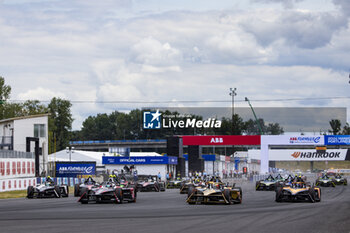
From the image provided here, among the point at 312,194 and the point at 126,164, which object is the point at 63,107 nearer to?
the point at 126,164

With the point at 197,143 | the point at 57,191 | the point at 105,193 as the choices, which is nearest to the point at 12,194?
the point at 57,191

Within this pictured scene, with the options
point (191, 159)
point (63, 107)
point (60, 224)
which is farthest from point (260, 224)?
point (63, 107)

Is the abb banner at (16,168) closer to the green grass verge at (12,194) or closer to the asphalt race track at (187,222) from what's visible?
the green grass verge at (12,194)

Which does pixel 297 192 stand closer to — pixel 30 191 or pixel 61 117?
pixel 30 191

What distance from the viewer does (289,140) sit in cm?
7331

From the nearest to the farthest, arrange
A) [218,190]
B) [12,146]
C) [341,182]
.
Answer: [218,190] < [341,182] < [12,146]

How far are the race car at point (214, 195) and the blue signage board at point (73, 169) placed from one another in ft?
122

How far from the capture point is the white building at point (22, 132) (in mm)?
65500

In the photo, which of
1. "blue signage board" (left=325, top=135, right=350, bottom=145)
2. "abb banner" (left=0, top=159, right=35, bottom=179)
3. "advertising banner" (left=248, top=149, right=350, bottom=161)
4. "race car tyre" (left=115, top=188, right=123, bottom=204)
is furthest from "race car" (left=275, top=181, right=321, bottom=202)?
"advertising banner" (left=248, top=149, right=350, bottom=161)


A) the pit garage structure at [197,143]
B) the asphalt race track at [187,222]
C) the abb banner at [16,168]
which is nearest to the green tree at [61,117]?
the pit garage structure at [197,143]

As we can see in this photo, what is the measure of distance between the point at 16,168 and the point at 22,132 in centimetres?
1543

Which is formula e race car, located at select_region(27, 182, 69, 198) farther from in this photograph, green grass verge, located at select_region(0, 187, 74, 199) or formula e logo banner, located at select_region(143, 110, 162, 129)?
formula e logo banner, located at select_region(143, 110, 162, 129)

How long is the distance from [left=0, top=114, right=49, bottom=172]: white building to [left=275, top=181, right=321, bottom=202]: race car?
1581 inches

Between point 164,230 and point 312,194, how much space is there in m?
14.8
